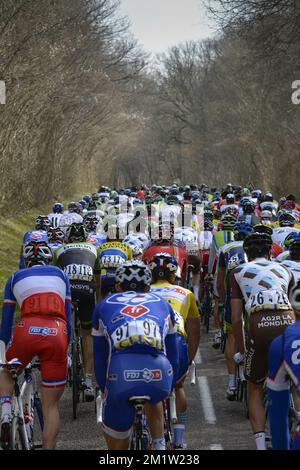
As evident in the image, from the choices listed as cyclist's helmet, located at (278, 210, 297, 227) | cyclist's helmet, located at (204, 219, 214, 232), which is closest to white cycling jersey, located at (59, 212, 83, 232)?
cyclist's helmet, located at (204, 219, 214, 232)

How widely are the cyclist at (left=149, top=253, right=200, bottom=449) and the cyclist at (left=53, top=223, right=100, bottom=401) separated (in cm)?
282

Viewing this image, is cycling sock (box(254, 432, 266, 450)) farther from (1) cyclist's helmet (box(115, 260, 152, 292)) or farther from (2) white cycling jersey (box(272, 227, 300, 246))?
(2) white cycling jersey (box(272, 227, 300, 246))

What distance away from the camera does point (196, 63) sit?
105875 millimetres

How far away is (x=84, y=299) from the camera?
11383mm

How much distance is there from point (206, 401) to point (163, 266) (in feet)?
10.5

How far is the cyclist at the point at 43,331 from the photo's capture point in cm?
795

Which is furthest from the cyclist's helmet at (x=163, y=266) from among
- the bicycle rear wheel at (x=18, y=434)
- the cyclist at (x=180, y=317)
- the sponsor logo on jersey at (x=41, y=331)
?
the bicycle rear wheel at (x=18, y=434)

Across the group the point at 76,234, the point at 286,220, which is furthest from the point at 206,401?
the point at 286,220

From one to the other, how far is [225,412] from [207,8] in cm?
1886

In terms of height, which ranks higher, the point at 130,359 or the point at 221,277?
the point at 130,359

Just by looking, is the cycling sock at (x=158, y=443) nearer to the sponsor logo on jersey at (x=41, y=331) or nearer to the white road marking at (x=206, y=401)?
the sponsor logo on jersey at (x=41, y=331)

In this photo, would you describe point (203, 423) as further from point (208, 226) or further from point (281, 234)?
point (208, 226)

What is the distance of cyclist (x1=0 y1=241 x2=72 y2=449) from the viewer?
795cm

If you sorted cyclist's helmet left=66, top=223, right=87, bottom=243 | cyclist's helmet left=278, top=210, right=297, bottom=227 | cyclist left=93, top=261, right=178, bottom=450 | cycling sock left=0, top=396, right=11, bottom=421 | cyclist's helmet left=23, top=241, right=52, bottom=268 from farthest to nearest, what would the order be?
cyclist's helmet left=278, top=210, right=297, bottom=227 < cyclist's helmet left=66, top=223, right=87, bottom=243 < cyclist's helmet left=23, top=241, right=52, bottom=268 < cycling sock left=0, top=396, right=11, bottom=421 < cyclist left=93, top=261, right=178, bottom=450
